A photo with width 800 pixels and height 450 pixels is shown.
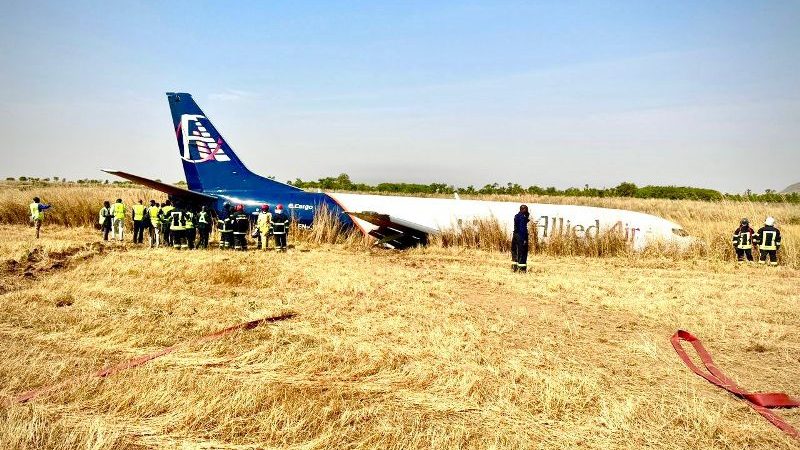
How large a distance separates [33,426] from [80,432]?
41 cm

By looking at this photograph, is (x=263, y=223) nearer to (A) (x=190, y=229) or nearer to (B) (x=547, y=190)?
(A) (x=190, y=229)

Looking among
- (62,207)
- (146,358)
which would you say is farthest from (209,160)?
(146,358)

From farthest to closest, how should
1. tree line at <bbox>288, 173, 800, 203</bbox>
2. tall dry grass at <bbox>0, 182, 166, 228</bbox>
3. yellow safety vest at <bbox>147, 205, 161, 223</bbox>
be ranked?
tree line at <bbox>288, 173, 800, 203</bbox>
tall dry grass at <bbox>0, 182, 166, 228</bbox>
yellow safety vest at <bbox>147, 205, 161, 223</bbox>

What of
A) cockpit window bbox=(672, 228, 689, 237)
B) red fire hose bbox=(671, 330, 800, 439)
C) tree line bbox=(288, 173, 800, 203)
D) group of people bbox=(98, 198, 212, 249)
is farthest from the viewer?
tree line bbox=(288, 173, 800, 203)

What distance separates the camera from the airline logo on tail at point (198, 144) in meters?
22.6

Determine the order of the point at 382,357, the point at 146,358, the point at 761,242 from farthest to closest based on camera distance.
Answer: the point at 761,242 < the point at 382,357 < the point at 146,358

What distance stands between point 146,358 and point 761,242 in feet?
60.5

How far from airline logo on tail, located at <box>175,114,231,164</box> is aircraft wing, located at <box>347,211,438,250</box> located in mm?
7017

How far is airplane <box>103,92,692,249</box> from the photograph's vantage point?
19438mm

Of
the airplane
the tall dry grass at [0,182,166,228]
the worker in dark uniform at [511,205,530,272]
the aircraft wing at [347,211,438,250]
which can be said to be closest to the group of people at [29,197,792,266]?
the airplane

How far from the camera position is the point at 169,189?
67.7 ft

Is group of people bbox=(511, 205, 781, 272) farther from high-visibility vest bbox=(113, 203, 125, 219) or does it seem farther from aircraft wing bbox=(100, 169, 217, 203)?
high-visibility vest bbox=(113, 203, 125, 219)

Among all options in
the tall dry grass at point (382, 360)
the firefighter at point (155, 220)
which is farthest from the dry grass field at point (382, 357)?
the firefighter at point (155, 220)

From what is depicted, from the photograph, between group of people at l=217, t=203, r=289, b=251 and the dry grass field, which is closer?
the dry grass field
